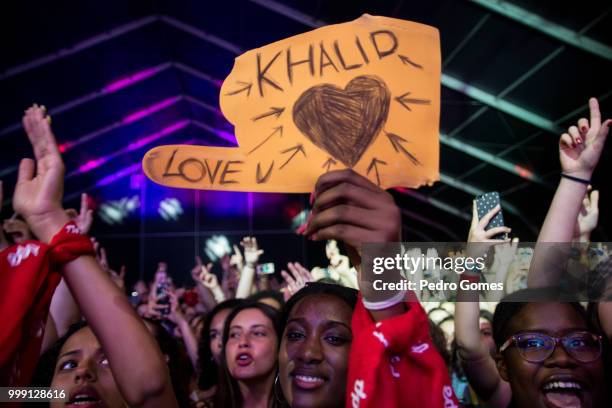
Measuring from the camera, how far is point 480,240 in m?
1.71

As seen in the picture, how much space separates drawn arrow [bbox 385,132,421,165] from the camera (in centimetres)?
122

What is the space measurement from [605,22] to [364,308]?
299 inches

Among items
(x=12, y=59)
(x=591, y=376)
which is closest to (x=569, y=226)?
(x=591, y=376)

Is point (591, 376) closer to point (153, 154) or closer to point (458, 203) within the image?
point (153, 154)

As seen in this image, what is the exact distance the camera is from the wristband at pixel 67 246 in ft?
3.90

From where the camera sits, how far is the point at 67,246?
1193 millimetres

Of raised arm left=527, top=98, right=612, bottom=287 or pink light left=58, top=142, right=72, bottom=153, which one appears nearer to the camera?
raised arm left=527, top=98, right=612, bottom=287

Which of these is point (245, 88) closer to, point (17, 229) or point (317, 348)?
point (317, 348)

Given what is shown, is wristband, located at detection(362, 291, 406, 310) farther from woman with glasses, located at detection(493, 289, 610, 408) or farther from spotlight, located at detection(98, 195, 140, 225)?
spotlight, located at detection(98, 195, 140, 225)

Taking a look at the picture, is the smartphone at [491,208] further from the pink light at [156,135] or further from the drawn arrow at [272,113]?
the pink light at [156,135]

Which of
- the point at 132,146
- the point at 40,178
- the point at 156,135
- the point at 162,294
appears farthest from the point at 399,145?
the point at 156,135

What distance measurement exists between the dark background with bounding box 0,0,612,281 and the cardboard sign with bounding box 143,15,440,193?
6748 millimetres

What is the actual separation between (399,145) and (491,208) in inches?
26.8

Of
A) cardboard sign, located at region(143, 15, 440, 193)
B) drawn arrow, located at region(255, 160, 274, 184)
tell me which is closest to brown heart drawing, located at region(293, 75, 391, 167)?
cardboard sign, located at region(143, 15, 440, 193)
